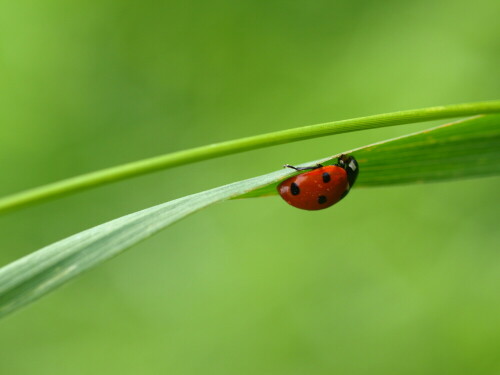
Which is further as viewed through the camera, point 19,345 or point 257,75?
point 257,75

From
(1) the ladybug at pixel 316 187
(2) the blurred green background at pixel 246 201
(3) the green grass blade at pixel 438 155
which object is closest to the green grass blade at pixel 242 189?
(3) the green grass blade at pixel 438 155

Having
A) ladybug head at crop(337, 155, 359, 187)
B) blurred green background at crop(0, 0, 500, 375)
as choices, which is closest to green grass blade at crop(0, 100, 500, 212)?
ladybug head at crop(337, 155, 359, 187)

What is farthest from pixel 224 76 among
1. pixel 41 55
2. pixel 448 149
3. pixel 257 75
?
pixel 448 149

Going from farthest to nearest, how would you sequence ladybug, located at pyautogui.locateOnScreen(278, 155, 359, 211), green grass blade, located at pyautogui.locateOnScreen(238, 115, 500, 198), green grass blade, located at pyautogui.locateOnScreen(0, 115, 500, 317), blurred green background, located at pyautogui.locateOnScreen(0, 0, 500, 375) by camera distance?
1. blurred green background, located at pyautogui.locateOnScreen(0, 0, 500, 375)
2. ladybug, located at pyautogui.locateOnScreen(278, 155, 359, 211)
3. green grass blade, located at pyautogui.locateOnScreen(238, 115, 500, 198)
4. green grass blade, located at pyautogui.locateOnScreen(0, 115, 500, 317)

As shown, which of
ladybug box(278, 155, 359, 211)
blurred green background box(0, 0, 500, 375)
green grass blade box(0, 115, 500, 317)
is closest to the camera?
green grass blade box(0, 115, 500, 317)

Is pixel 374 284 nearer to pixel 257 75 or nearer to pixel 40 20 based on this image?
pixel 257 75

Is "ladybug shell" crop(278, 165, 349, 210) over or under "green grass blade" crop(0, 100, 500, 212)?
under

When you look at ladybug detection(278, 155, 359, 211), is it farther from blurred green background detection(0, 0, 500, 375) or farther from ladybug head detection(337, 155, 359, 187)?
blurred green background detection(0, 0, 500, 375)
